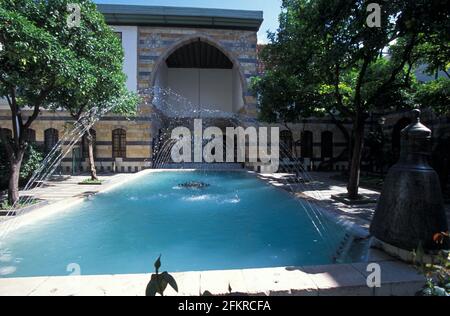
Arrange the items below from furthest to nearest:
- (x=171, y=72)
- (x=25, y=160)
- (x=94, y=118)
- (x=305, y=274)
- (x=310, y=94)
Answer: (x=171, y=72) < (x=94, y=118) < (x=310, y=94) < (x=25, y=160) < (x=305, y=274)

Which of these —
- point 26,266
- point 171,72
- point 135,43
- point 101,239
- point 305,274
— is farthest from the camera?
point 171,72

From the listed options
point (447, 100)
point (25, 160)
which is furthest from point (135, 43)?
point (447, 100)

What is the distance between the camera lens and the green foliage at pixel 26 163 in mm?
11188

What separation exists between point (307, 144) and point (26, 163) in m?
17.2

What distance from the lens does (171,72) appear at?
90.2ft

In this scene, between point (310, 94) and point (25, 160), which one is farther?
point (310, 94)

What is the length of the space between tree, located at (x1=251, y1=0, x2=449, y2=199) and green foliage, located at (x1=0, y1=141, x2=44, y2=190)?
10066 millimetres

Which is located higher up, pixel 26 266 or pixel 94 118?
pixel 94 118

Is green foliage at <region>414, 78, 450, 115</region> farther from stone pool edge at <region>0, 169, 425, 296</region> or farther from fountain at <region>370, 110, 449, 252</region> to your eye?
stone pool edge at <region>0, 169, 425, 296</region>

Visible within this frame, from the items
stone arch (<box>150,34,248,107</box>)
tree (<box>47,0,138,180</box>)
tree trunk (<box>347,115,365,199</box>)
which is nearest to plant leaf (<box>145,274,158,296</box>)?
tree (<box>47,0,138,180</box>)

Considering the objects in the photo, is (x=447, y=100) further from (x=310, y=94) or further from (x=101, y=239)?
(x=101, y=239)

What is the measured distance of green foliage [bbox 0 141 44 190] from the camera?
11188mm
